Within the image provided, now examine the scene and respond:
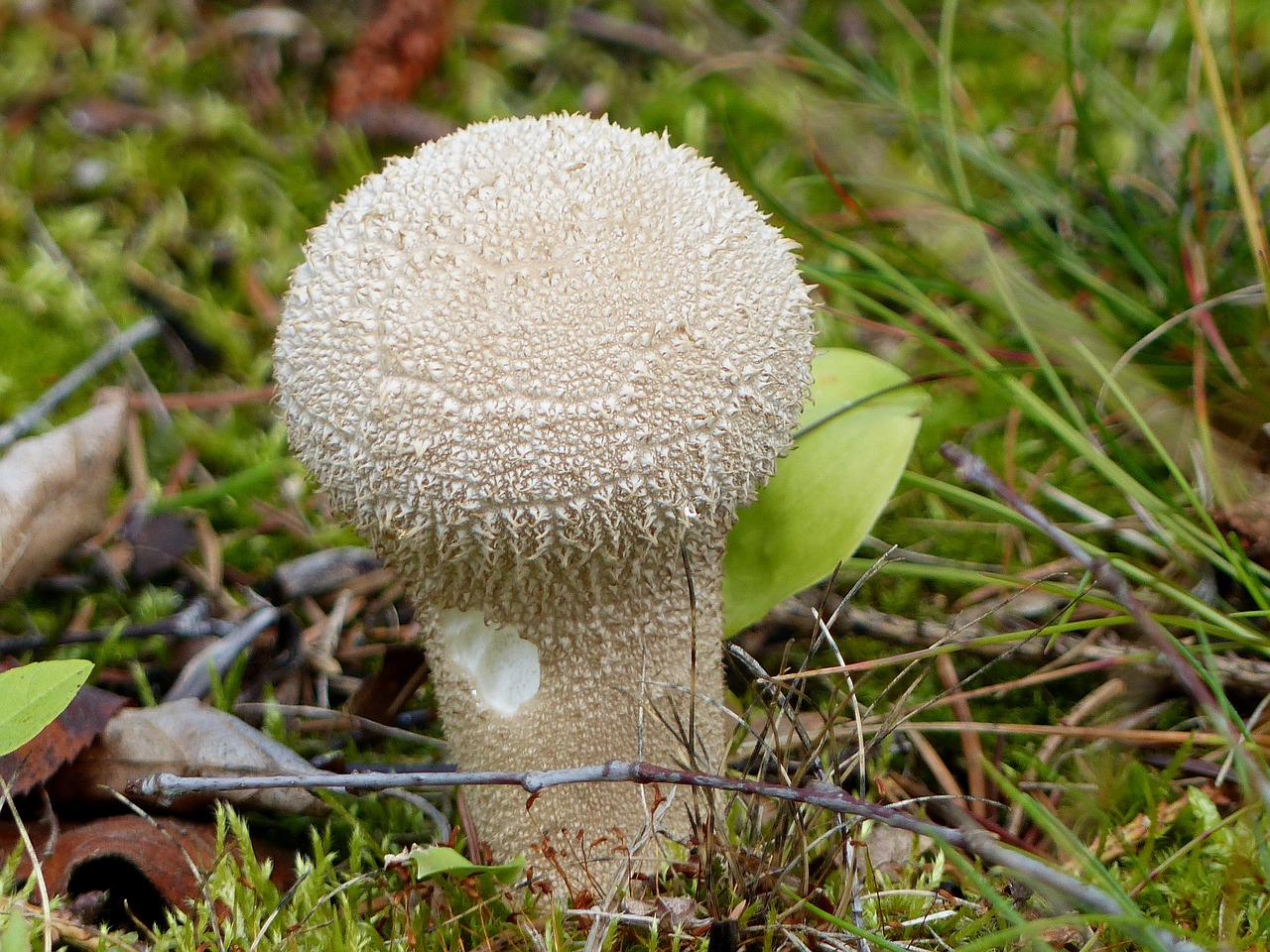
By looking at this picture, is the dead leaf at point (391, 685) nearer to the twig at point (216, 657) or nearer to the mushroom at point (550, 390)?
the twig at point (216, 657)

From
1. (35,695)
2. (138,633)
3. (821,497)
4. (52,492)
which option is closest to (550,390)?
(821,497)

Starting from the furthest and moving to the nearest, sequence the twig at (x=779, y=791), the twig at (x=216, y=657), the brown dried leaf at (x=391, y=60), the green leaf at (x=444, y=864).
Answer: the brown dried leaf at (x=391, y=60)
the twig at (x=216, y=657)
the green leaf at (x=444, y=864)
the twig at (x=779, y=791)

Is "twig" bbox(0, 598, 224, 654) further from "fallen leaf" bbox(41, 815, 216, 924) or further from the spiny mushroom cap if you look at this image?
the spiny mushroom cap

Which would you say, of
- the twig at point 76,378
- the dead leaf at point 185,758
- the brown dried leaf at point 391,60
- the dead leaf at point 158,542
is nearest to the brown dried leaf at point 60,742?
the dead leaf at point 185,758

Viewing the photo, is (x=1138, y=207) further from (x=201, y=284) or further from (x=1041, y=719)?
(x=201, y=284)

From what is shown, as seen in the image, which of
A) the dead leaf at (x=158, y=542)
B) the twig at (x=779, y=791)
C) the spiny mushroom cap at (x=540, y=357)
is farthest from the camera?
the dead leaf at (x=158, y=542)

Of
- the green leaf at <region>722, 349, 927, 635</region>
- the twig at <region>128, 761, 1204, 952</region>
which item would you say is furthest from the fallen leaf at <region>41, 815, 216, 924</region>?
the green leaf at <region>722, 349, 927, 635</region>
